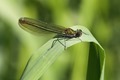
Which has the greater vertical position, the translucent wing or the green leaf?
the translucent wing

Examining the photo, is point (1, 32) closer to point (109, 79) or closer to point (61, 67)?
point (61, 67)

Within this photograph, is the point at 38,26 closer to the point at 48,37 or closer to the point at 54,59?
the point at 48,37

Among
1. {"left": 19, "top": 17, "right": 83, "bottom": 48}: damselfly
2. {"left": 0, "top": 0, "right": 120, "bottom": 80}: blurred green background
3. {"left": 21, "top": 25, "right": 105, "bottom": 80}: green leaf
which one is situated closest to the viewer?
{"left": 21, "top": 25, "right": 105, "bottom": 80}: green leaf

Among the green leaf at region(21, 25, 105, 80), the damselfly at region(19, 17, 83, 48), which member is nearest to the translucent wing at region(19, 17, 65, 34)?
the damselfly at region(19, 17, 83, 48)

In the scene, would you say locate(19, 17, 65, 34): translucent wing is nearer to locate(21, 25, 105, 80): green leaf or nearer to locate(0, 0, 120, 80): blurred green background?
locate(0, 0, 120, 80): blurred green background

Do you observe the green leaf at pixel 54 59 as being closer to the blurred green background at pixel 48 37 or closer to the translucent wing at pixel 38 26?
the translucent wing at pixel 38 26

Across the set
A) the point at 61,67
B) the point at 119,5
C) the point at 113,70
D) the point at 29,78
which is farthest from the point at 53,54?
the point at 119,5

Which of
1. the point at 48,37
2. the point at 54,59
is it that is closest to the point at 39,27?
the point at 48,37
